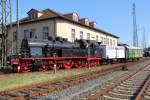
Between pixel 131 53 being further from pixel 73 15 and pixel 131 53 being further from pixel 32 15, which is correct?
pixel 32 15

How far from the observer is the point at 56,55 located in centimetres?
2828

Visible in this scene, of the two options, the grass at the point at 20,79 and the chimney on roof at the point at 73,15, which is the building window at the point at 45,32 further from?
the grass at the point at 20,79

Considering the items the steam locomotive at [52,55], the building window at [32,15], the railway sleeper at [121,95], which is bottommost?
the railway sleeper at [121,95]

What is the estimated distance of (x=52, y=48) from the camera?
2775cm

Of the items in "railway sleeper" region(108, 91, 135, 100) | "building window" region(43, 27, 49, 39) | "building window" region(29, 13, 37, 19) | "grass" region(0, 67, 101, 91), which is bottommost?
"railway sleeper" region(108, 91, 135, 100)

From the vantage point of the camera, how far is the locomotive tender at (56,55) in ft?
81.1

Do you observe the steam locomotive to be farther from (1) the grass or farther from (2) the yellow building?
(2) the yellow building

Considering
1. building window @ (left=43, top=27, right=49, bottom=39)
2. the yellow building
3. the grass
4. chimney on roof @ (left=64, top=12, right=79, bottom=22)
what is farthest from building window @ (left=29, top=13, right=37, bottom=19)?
A: the grass

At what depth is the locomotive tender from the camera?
24733 millimetres

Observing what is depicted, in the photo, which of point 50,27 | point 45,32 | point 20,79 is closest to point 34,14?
point 45,32

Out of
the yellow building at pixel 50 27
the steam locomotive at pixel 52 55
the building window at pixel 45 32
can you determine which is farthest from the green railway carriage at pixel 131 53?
the steam locomotive at pixel 52 55

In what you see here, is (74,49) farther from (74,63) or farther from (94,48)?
(94,48)

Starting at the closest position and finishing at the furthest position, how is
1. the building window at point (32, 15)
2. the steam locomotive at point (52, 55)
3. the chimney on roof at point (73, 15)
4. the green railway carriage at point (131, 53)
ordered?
1. the steam locomotive at point (52, 55)
2. the green railway carriage at point (131, 53)
3. the building window at point (32, 15)
4. the chimney on roof at point (73, 15)

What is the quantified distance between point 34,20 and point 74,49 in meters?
22.6
